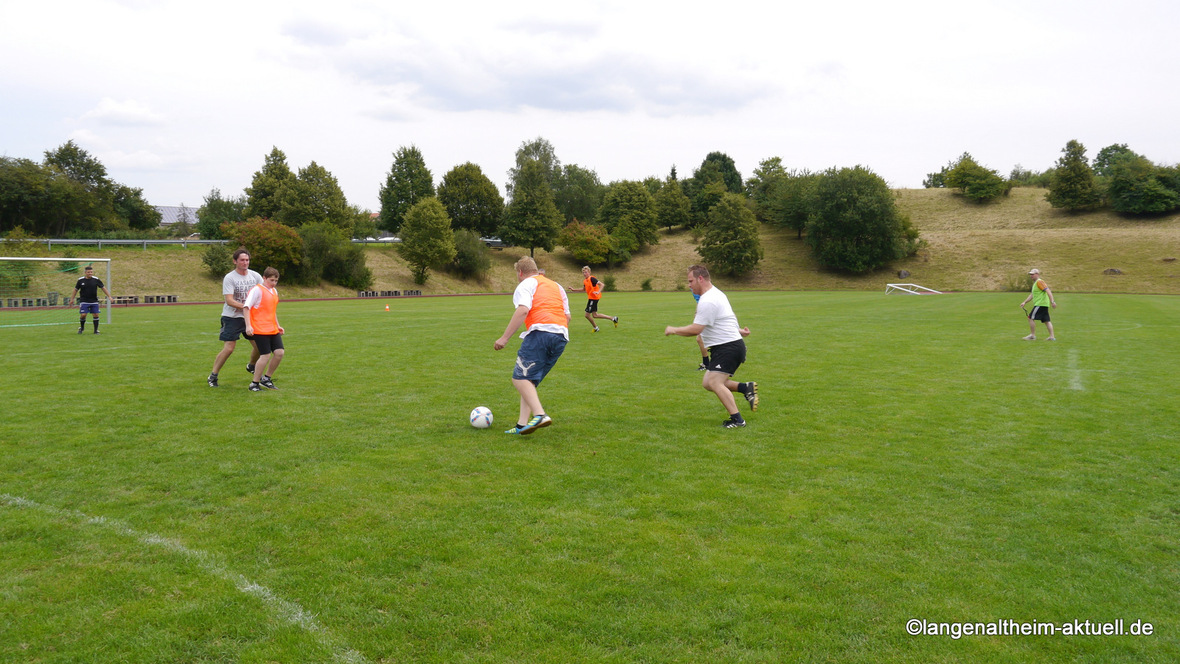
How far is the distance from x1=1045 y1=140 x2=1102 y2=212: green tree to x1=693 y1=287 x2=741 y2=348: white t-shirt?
3624 inches

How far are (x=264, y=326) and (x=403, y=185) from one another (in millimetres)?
70327

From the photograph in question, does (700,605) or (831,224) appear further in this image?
(831,224)

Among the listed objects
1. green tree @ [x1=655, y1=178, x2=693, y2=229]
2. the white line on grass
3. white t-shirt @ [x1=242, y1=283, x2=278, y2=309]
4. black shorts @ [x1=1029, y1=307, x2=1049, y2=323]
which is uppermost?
green tree @ [x1=655, y1=178, x2=693, y2=229]

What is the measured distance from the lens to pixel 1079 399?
10336 millimetres

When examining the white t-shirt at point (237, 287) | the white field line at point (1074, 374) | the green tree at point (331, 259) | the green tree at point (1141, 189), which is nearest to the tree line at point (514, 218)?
the green tree at point (331, 259)

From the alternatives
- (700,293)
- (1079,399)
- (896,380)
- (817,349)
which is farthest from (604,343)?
(1079,399)

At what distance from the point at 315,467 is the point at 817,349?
1274cm

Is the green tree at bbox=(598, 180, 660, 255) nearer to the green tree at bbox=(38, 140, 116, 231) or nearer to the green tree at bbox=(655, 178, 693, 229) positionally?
the green tree at bbox=(655, 178, 693, 229)

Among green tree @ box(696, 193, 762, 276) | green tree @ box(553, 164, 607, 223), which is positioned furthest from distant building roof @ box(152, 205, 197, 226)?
green tree @ box(696, 193, 762, 276)

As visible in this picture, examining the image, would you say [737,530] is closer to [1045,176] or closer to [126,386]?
[126,386]

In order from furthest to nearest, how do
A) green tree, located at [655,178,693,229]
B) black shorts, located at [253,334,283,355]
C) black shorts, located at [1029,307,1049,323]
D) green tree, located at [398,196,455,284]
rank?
1. green tree, located at [655,178,693,229]
2. green tree, located at [398,196,455,284]
3. black shorts, located at [1029,307,1049,323]
4. black shorts, located at [253,334,283,355]

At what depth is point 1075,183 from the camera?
263 ft

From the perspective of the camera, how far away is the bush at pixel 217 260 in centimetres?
4791

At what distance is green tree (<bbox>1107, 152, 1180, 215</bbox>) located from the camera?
76062 millimetres
